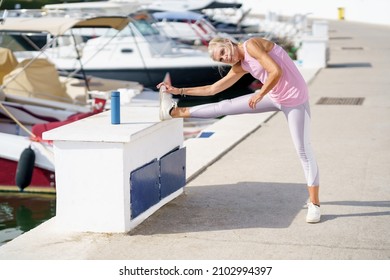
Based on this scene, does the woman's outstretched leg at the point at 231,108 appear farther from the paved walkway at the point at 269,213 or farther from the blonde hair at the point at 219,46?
the paved walkway at the point at 269,213

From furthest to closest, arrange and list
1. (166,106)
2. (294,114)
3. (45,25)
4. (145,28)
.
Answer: (145,28) < (45,25) < (166,106) < (294,114)

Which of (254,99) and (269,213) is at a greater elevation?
(254,99)

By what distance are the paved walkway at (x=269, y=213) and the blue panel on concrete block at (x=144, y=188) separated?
15cm

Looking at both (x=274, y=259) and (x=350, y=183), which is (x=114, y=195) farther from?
(x=350, y=183)

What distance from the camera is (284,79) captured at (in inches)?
259

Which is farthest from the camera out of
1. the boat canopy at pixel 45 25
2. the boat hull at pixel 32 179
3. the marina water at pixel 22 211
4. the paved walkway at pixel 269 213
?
the boat canopy at pixel 45 25

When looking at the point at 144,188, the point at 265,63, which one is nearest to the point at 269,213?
the point at 144,188

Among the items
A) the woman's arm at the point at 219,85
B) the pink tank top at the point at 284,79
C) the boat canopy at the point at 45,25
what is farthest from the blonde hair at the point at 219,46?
the boat canopy at the point at 45,25

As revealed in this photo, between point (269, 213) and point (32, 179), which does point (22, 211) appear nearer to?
point (32, 179)

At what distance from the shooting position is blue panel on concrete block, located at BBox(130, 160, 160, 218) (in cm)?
664

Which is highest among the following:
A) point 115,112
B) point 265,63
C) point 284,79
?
point 265,63

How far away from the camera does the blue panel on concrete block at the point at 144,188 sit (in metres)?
6.64

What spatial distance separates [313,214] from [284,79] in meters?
1.14

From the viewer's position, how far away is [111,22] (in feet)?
53.2
